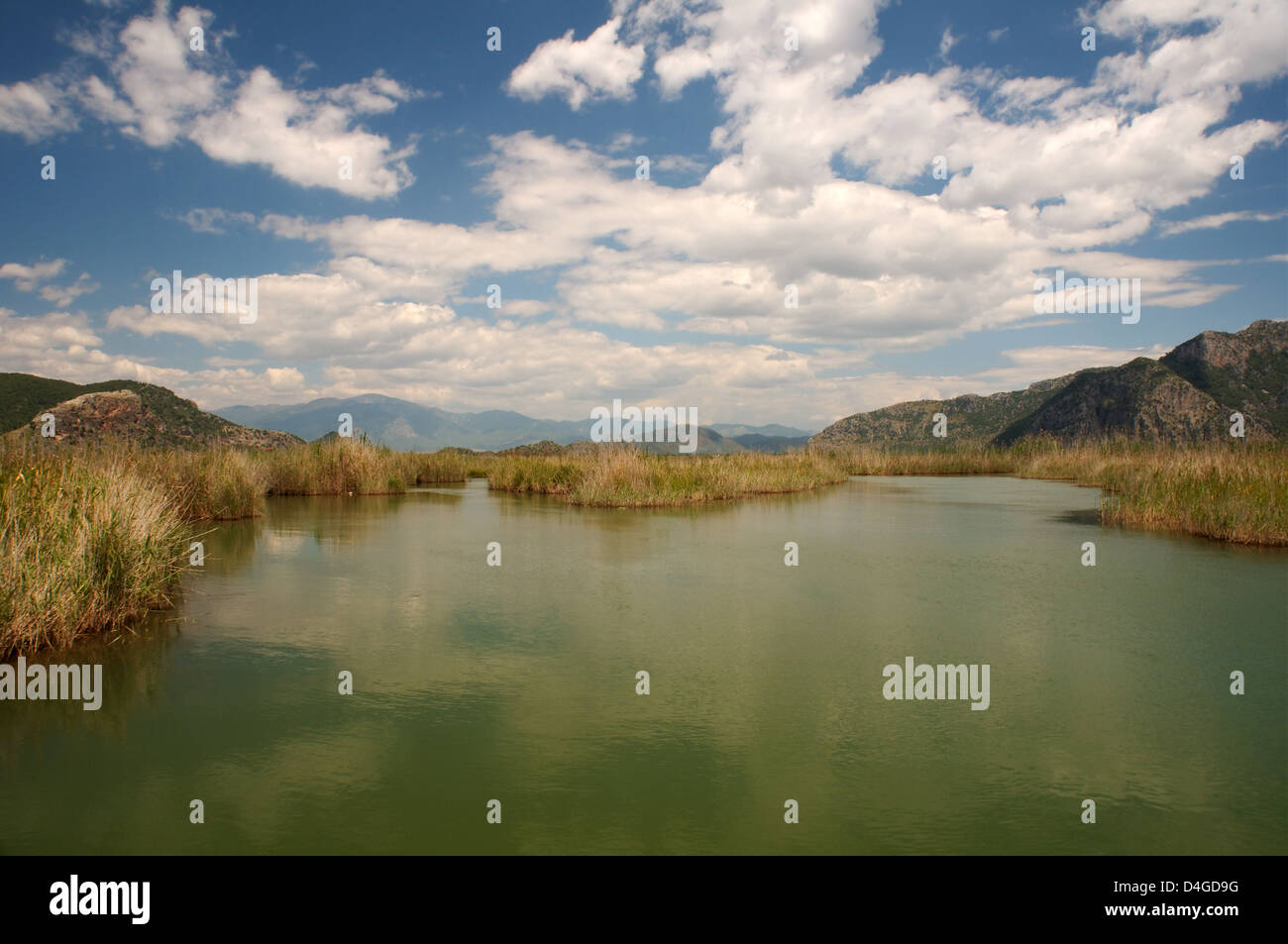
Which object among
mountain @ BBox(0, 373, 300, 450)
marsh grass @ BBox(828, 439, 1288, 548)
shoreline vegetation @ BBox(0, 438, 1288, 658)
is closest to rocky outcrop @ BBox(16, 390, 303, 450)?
mountain @ BBox(0, 373, 300, 450)

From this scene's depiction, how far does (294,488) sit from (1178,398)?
197 ft

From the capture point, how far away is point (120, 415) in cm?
2317

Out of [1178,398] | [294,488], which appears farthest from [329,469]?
[1178,398]

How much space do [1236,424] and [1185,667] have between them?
1304 centimetres

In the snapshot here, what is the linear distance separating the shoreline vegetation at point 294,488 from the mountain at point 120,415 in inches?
71.1

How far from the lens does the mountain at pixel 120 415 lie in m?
20.0

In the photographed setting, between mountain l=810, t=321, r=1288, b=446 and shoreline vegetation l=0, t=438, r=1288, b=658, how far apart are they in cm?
2741

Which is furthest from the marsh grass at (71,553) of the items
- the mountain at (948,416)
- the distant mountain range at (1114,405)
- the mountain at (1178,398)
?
the mountain at (948,416)

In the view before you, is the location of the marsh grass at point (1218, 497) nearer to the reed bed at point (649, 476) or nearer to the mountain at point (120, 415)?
the reed bed at point (649, 476)

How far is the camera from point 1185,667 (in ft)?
17.9

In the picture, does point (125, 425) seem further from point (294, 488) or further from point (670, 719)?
point (670, 719)
